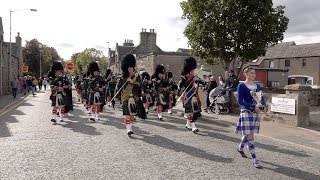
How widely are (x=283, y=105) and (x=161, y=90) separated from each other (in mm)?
4699

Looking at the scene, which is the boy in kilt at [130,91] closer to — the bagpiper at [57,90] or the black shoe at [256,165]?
the bagpiper at [57,90]

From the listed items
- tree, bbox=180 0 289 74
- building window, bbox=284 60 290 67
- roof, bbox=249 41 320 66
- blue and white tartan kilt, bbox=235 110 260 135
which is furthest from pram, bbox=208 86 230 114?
building window, bbox=284 60 290 67

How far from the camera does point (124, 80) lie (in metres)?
10.9

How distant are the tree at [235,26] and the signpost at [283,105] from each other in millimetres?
10176

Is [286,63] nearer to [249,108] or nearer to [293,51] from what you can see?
[293,51]

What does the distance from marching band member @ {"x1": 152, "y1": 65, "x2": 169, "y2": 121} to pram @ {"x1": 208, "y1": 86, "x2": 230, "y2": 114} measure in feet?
8.22

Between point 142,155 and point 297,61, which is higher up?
point 297,61

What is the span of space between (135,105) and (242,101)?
14.1 ft

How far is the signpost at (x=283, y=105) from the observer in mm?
12109

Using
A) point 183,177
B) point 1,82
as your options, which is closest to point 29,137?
point 183,177

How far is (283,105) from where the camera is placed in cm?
1255

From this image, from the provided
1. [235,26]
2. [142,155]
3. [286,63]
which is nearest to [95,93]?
[142,155]

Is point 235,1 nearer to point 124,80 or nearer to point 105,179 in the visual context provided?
point 124,80

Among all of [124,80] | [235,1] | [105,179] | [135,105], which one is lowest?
[105,179]
